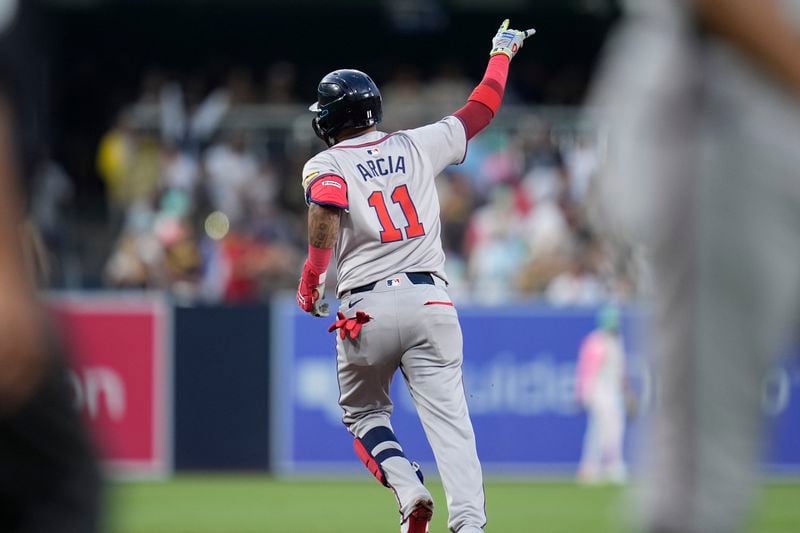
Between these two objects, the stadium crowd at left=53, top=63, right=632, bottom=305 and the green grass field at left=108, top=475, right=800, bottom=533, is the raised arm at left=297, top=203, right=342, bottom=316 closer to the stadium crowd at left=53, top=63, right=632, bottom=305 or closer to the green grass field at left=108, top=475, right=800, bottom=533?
the green grass field at left=108, top=475, right=800, bottom=533

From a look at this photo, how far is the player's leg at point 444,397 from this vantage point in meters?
6.79

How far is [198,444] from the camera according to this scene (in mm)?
16469

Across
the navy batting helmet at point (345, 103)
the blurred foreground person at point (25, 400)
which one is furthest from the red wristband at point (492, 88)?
the blurred foreground person at point (25, 400)

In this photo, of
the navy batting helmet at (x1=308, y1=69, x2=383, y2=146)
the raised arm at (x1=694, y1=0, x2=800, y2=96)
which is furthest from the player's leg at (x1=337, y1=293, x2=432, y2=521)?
the raised arm at (x1=694, y1=0, x2=800, y2=96)

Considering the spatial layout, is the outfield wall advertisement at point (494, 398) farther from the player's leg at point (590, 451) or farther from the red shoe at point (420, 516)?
the red shoe at point (420, 516)

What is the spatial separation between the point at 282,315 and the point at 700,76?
14174 millimetres

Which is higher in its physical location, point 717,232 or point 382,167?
point 382,167

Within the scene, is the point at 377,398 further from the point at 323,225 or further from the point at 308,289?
→ the point at 323,225

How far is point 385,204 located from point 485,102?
38.5 inches

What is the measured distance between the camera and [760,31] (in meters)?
2.56

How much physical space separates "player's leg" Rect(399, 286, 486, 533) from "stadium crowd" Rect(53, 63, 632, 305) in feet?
32.5

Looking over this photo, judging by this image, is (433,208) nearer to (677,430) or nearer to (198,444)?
(677,430)

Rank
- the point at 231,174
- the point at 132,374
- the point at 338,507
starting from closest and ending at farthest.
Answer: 1. the point at 338,507
2. the point at 132,374
3. the point at 231,174

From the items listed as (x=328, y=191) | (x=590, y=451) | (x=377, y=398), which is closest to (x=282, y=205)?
(x=590, y=451)
